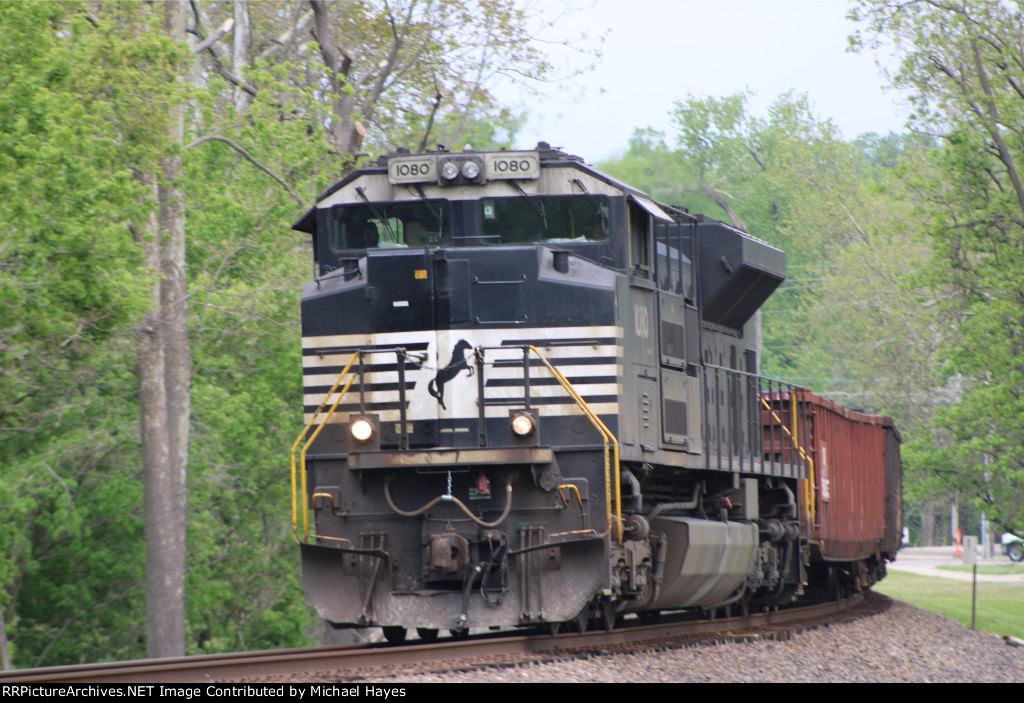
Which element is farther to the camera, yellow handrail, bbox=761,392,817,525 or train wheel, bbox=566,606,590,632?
yellow handrail, bbox=761,392,817,525

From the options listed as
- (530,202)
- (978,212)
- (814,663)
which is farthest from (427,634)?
(978,212)

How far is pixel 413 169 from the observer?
1110 cm

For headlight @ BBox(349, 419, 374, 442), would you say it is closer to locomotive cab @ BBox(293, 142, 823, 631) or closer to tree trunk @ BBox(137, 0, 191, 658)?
locomotive cab @ BBox(293, 142, 823, 631)

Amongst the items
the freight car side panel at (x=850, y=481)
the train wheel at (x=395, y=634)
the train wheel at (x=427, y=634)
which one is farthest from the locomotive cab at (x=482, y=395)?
the freight car side panel at (x=850, y=481)

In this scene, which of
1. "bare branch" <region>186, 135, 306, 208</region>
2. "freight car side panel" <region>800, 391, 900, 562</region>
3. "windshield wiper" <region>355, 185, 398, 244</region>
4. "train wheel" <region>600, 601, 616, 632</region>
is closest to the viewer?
"windshield wiper" <region>355, 185, 398, 244</region>

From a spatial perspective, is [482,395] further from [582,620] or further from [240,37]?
[240,37]

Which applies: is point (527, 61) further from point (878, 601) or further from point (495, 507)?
point (495, 507)

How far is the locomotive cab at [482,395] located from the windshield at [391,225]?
16mm

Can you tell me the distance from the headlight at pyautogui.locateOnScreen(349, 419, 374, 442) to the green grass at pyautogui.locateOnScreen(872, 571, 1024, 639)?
13.6 meters

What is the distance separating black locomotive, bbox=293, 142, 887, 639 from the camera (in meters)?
10.3

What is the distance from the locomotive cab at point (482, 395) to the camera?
33.8ft

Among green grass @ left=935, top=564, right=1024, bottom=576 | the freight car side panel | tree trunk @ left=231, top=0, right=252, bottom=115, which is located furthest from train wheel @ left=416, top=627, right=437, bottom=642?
green grass @ left=935, top=564, right=1024, bottom=576

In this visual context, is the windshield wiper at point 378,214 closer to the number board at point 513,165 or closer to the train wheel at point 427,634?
the number board at point 513,165

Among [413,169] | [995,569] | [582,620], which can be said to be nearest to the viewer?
[413,169]
